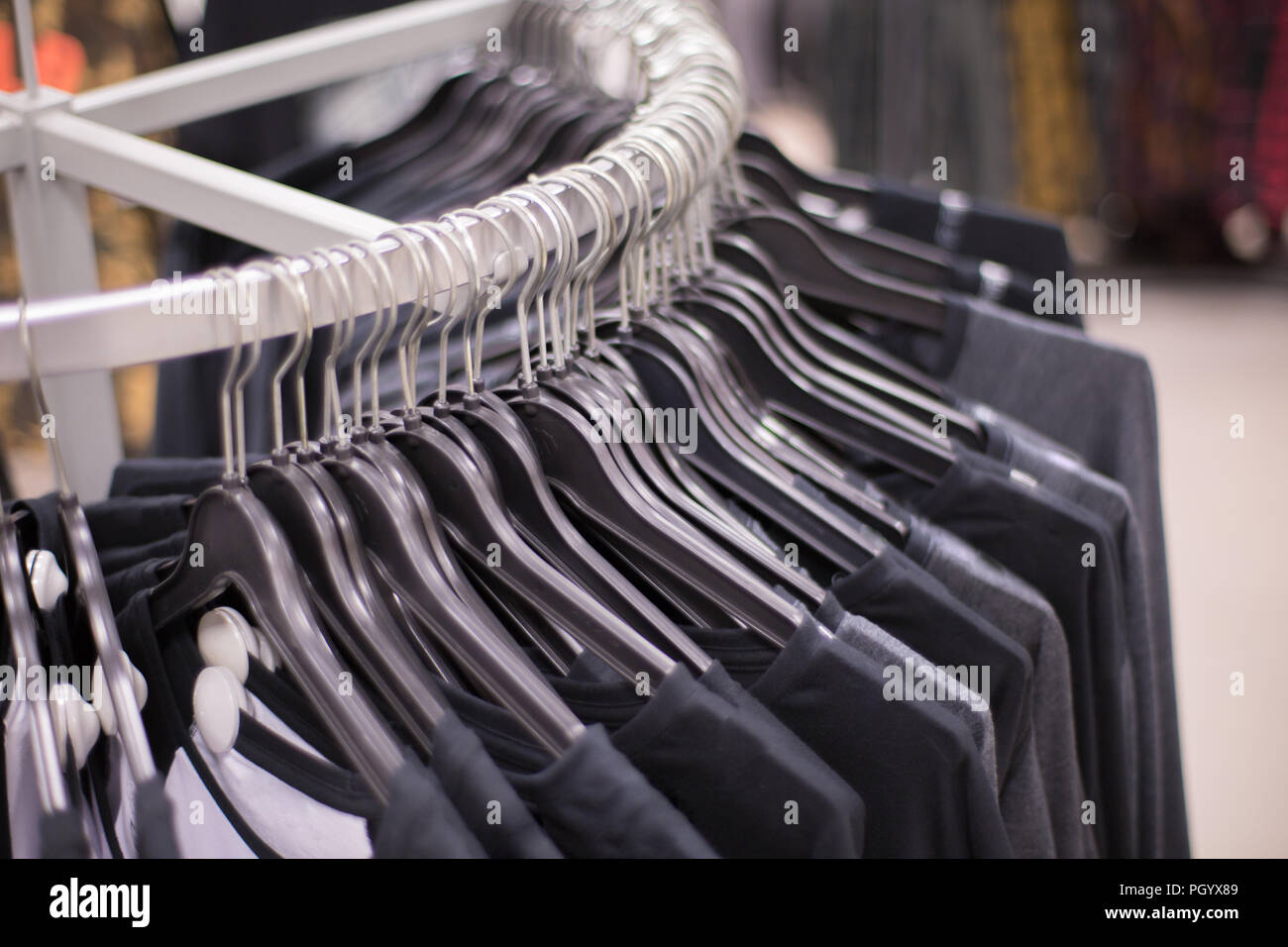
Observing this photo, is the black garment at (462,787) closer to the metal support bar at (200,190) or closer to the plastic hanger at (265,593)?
the plastic hanger at (265,593)

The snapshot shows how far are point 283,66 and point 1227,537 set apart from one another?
2002mm

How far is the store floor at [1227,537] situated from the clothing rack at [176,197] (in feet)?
2.82

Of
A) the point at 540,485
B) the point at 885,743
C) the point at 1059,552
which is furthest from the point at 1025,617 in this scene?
the point at 540,485

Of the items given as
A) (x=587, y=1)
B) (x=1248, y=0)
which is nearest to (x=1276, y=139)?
(x=1248, y=0)

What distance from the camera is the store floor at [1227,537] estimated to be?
5.58ft

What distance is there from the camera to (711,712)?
0.53 metres

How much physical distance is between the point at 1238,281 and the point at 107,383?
320cm

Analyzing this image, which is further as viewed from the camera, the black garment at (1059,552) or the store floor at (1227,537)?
the store floor at (1227,537)

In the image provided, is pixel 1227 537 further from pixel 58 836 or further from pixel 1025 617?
pixel 58 836

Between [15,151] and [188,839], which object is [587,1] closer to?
[15,151]

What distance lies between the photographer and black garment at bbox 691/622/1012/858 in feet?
1.94

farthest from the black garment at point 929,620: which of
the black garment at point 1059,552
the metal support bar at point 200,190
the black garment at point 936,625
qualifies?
the metal support bar at point 200,190

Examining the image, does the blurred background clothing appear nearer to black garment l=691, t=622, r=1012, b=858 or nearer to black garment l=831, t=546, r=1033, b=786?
black garment l=831, t=546, r=1033, b=786
